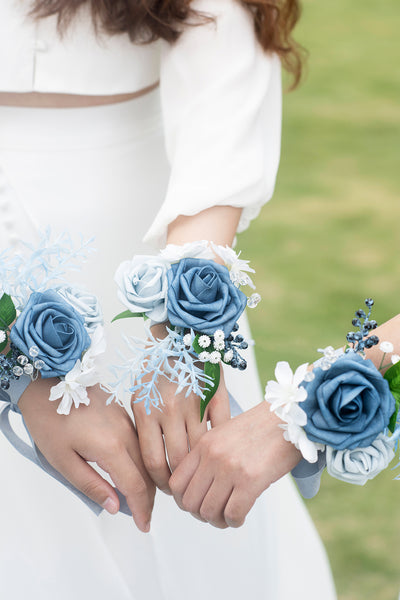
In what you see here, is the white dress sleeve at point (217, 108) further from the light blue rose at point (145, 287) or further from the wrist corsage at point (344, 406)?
the wrist corsage at point (344, 406)

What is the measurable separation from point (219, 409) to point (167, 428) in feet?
0.34

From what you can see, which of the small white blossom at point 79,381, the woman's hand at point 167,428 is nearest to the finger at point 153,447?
the woman's hand at point 167,428

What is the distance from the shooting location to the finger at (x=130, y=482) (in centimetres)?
147

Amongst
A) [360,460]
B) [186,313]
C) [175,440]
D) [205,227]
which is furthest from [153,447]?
[205,227]

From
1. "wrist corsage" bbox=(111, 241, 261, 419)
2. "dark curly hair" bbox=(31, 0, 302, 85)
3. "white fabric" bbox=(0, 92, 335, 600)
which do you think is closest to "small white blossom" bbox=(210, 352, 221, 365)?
"wrist corsage" bbox=(111, 241, 261, 419)

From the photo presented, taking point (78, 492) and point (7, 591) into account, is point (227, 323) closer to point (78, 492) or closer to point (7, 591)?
point (78, 492)

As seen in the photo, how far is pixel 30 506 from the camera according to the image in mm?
1746

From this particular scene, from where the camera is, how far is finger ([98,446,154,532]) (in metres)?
1.47

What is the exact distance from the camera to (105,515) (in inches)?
71.7

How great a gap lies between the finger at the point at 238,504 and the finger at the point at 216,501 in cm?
1

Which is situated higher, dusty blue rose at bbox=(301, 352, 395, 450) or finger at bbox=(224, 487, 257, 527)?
dusty blue rose at bbox=(301, 352, 395, 450)

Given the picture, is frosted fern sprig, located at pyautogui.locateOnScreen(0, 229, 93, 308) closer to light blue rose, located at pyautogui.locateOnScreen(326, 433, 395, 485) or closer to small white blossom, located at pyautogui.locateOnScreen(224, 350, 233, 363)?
small white blossom, located at pyautogui.locateOnScreen(224, 350, 233, 363)

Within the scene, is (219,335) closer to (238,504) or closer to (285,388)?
(285,388)

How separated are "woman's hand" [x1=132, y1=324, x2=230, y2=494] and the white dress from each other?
35 centimetres
